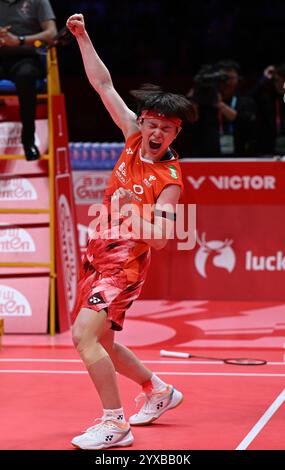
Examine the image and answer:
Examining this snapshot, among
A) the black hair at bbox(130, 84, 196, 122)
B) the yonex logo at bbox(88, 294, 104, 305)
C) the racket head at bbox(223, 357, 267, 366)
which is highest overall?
the black hair at bbox(130, 84, 196, 122)

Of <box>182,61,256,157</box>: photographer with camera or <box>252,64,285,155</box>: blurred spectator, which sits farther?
<box>252,64,285,155</box>: blurred spectator

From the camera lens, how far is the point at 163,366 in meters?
8.46

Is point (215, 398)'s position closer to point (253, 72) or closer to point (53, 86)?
point (53, 86)

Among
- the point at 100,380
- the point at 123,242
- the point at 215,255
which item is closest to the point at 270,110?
the point at 215,255

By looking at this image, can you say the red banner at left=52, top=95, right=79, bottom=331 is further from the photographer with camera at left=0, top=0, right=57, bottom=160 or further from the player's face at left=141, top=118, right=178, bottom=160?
the player's face at left=141, top=118, right=178, bottom=160

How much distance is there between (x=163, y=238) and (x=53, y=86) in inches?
175

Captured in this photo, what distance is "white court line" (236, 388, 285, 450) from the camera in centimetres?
593

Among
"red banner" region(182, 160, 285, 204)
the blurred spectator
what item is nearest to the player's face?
"red banner" region(182, 160, 285, 204)

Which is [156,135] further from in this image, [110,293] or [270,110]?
[270,110]

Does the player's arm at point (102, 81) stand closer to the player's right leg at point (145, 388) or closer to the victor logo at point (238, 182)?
the player's right leg at point (145, 388)

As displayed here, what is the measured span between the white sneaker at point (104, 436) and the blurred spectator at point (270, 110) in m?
7.18

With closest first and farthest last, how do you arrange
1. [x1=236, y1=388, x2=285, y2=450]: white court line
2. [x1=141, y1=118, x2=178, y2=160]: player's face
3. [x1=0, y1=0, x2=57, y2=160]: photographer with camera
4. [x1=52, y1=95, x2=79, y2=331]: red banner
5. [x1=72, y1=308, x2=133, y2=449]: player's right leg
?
1. [x1=72, y1=308, x2=133, y2=449]: player's right leg
2. [x1=236, y1=388, x2=285, y2=450]: white court line
3. [x1=141, y1=118, x2=178, y2=160]: player's face
4. [x1=0, y1=0, x2=57, y2=160]: photographer with camera
5. [x1=52, y1=95, x2=79, y2=331]: red banner

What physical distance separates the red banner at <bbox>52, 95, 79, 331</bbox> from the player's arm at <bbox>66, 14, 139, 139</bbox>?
3532 millimetres

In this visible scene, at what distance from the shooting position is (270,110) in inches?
498
